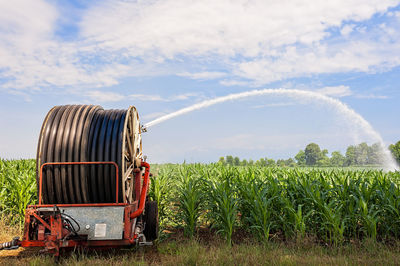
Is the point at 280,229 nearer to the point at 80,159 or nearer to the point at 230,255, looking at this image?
the point at 230,255

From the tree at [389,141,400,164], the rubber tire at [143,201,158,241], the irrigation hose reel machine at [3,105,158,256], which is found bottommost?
the rubber tire at [143,201,158,241]

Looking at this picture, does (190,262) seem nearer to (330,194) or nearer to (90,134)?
(90,134)

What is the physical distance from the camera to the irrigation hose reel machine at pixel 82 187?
6.21 m

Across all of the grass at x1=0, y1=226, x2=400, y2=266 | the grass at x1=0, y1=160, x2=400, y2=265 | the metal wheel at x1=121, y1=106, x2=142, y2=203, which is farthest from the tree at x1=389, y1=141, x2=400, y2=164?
the metal wheel at x1=121, y1=106, x2=142, y2=203

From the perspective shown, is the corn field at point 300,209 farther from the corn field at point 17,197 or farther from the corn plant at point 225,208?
the corn field at point 17,197

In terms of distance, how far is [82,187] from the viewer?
22.2ft

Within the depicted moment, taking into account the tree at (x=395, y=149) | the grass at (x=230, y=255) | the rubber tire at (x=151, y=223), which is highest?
the tree at (x=395, y=149)

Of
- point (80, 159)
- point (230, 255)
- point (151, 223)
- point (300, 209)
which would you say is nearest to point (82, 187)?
point (80, 159)

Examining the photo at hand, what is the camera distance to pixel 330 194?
8781 mm

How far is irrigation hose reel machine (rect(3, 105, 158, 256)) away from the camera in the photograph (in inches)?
245

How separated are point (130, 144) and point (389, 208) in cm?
647

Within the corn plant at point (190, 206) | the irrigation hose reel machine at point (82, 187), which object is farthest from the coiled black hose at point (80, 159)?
the corn plant at point (190, 206)

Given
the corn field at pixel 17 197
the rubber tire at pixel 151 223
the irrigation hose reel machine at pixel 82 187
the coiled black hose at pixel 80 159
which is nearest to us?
the irrigation hose reel machine at pixel 82 187

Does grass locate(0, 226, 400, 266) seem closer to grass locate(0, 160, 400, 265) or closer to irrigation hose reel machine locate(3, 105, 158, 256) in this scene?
grass locate(0, 160, 400, 265)
